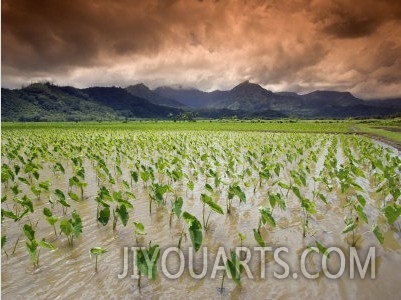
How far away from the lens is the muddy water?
391cm

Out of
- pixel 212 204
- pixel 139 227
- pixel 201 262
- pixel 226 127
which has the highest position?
pixel 212 204

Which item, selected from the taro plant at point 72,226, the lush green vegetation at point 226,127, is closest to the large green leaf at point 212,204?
the taro plant at point 72,226

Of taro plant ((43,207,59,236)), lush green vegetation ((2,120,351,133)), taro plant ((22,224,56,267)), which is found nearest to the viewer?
taro plant ((22,224,56,267))

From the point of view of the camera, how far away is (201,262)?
15.2ft

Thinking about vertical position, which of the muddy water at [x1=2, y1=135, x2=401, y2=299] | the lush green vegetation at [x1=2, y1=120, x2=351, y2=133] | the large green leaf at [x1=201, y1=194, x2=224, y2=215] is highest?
the large green leaf at [x1=201, y1=194, x2=224, y2=215]

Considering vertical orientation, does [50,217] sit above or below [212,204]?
below

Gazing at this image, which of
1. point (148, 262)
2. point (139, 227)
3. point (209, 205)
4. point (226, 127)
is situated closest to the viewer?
point (148, 262)

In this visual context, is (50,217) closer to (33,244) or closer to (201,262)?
(33,244)

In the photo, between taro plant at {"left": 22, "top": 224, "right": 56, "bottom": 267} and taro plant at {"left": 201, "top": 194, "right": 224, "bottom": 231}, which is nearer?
taro plant at {"left": 22, "top": 224, "right": 56, "bottom": 267}

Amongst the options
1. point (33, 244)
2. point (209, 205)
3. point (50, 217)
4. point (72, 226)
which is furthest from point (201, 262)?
point (50, 217)

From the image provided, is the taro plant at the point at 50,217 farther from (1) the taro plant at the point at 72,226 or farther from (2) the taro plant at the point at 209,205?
(2) the taro plant at the point at 209,205

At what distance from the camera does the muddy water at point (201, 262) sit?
3908mm

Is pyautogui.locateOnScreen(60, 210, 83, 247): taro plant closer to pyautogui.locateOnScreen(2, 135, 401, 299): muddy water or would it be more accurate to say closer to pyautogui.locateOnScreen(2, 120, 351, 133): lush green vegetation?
pyautogui.locateOnScreen(2, 135, 401, 299): muddy water

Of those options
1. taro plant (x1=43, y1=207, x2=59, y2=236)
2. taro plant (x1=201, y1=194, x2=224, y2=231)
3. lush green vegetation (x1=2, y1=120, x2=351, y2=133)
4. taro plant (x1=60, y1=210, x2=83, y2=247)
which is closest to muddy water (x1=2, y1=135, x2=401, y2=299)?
taro plant (x1=201, y1=194, x2=224, y2=231)
